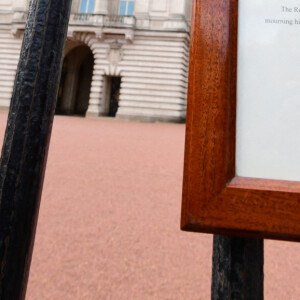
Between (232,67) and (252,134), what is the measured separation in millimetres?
152

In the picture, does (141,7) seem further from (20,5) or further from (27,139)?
(27,139)

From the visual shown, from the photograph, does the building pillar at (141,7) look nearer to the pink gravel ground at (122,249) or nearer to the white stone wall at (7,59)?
the white stone wall at (7,59)

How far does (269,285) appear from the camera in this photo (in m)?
1.31

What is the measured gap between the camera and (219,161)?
21.2 inches

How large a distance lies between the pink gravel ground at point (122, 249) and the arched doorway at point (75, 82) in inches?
657

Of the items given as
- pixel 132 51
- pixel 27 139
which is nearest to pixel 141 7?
pixel 132 51

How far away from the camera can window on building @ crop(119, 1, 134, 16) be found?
15.3 m

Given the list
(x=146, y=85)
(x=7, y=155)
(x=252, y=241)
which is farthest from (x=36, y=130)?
(x=146, y=85)

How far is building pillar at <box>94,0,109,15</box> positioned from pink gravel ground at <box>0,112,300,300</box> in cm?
1418

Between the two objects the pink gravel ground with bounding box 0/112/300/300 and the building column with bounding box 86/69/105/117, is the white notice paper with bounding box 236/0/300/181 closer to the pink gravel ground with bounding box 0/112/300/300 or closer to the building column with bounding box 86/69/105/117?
the pink gravel ground with bounding box 0/112/300/300

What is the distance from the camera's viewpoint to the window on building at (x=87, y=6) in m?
15.7

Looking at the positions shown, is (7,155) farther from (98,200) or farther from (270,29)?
(98,200)

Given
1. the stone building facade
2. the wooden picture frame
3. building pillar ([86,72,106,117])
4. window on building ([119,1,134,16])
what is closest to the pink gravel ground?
the wooden picture frame

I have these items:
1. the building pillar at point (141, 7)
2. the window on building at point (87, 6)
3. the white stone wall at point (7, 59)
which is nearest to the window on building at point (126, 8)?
the building pillar at point (141, 7)
